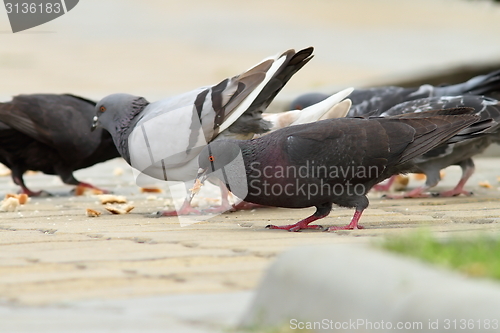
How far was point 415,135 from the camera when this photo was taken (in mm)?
4469

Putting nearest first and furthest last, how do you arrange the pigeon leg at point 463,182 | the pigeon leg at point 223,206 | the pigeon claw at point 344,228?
the pigeon claw at point 344,228 < the pigeon leg at point 223,206 < the pigeon leg at point 463,182

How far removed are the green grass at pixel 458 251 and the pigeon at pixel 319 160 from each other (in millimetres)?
1548

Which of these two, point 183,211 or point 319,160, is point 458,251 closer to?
point 319,160

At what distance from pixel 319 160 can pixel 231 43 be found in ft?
67.0

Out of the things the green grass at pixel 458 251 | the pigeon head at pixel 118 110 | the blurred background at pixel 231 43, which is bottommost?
the blurred background at pixel 231 43

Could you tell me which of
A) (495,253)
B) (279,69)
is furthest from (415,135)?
(495,253)

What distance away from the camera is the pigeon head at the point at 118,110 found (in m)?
5.83

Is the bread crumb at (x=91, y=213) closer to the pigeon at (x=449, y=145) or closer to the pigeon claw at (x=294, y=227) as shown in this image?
the pigeon claw at (x=294, y=227)

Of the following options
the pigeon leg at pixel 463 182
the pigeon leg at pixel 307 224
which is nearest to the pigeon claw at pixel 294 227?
the pigeon leg at pixel 307 224

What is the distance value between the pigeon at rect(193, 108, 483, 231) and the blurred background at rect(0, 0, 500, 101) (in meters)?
5.67

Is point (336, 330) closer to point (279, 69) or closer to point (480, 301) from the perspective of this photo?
point (480, 301)

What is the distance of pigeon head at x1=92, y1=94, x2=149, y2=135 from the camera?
5.83 metres

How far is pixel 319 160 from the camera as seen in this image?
13.9 feet

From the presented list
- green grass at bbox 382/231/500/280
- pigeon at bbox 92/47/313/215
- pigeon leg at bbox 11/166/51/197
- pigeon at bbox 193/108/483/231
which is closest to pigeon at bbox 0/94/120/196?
pigeon leg at bbox 11/166/51/197
